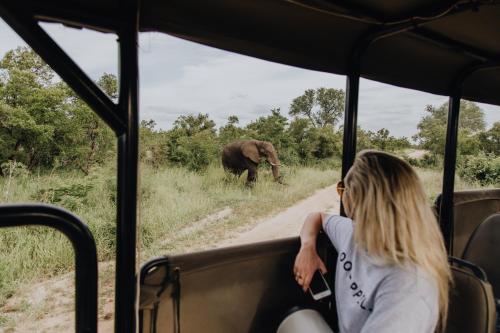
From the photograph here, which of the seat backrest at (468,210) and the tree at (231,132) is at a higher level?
the tree at (231,132)

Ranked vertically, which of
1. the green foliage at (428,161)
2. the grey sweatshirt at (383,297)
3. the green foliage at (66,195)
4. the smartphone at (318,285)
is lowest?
the green foliage at (66,195)

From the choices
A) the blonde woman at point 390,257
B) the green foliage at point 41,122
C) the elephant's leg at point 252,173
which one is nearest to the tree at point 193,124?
the green foliage at point 41,122

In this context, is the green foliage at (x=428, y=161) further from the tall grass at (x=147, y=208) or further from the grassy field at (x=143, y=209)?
the grassy field at (x=143, y=209)

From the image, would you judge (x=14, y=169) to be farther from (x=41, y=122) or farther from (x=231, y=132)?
(x=231, y=132)

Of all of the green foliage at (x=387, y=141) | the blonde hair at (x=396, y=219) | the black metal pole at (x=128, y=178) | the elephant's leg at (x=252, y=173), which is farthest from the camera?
the elephant's leg at (x=252, y=173)

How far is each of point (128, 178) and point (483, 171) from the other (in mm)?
8883

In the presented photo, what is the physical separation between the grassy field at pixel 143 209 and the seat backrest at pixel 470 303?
200 centimetres

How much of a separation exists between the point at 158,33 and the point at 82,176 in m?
4.65

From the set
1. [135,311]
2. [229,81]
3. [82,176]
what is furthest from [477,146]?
[135,311]

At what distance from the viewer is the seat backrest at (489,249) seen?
2.08m

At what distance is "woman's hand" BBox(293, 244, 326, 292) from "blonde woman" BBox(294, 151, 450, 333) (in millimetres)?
313

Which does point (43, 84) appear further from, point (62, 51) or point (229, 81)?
point (62, 51)

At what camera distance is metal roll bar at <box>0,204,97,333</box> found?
3.18ft

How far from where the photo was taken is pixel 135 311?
125 cm
